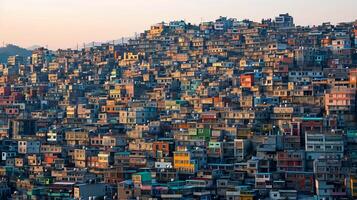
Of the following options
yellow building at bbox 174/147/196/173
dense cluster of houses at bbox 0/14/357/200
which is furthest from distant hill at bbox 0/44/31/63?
yellow building at bbox 174/147/196/173

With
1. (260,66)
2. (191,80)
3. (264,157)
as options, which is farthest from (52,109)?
(264,157)

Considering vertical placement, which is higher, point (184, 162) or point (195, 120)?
point (195, 120)

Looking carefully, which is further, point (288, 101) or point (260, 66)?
point (260, 66)

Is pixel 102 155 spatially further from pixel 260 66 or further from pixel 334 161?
pixel 260 66

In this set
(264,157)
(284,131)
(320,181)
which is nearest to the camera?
(320,181)

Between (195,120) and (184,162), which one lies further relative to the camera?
(195,120)

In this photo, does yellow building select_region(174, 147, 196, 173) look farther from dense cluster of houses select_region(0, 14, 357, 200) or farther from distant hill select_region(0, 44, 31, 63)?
distant hill select_region(0, 44, 31, 63)

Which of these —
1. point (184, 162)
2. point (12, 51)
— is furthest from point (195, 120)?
point (12, 51)

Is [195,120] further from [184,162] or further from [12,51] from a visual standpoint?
[12,51]
